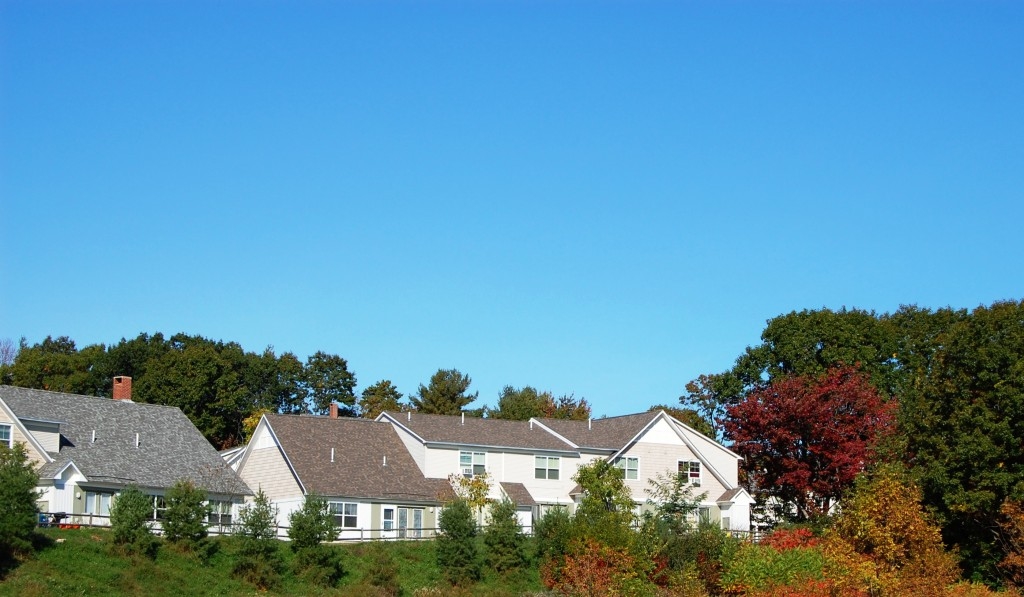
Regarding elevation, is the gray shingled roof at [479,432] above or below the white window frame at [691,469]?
above

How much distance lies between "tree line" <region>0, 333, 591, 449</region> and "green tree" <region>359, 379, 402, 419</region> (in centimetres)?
8

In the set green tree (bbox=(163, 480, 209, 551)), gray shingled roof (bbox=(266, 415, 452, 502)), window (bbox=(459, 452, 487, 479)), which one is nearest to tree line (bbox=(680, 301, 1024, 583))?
window (bbox=(459, 452, 487, 479))

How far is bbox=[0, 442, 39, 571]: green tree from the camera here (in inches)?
1698

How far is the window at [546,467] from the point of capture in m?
67.8

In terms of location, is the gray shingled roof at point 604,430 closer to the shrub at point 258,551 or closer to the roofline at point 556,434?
the roofline at point 556,434

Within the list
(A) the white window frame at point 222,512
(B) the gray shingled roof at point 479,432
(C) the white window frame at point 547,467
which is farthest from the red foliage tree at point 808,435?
(A) the white window frame at point 222,512

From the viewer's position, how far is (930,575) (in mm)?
42312

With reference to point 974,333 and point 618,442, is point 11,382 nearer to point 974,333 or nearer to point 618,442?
point 618,442

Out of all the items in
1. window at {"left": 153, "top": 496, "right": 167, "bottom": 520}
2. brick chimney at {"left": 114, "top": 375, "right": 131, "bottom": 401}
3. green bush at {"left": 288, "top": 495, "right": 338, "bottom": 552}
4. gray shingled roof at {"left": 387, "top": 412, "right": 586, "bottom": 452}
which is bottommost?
green bush at {"left": 288, "top": 495, "right": 338, "bottom": 552}

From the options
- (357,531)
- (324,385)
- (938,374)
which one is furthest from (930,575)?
(324,385)

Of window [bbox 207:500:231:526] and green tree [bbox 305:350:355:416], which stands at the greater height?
green tree [bbox 305:350:355:416]

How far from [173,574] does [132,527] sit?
2506mm

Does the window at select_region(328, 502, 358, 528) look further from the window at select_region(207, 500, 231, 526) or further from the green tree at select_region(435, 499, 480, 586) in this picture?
the green tree at select_region(435, 499, 480, 586)

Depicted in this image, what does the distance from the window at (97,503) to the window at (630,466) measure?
26553 mm
